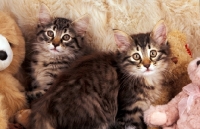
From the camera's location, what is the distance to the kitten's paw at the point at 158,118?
52.5 inches

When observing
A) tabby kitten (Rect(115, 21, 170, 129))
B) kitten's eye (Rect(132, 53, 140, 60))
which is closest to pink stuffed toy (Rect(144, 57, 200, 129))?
tabby kitten (Rect(115, 21, 170, 129))

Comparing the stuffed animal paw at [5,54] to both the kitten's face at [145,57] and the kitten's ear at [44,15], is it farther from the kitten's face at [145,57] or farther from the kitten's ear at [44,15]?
the kitten's face at [145,57]

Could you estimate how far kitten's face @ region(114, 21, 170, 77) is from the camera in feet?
4.76

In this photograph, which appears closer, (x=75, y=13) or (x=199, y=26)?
(x=199, y=26)

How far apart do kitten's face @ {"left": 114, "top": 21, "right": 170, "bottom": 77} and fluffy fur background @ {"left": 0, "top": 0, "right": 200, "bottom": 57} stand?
0.23m

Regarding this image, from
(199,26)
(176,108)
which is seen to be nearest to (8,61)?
(176,108)

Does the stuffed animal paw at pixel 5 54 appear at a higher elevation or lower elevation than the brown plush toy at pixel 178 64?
higher

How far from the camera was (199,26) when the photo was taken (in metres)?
1.70

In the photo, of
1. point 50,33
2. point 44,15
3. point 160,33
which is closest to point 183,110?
point 160,33

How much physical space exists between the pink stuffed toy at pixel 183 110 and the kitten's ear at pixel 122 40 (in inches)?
12.4

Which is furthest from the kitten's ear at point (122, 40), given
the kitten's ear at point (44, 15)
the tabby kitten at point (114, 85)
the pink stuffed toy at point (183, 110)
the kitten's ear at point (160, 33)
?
the kitten's ear at point (44, 15)

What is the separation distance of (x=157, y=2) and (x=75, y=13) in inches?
17.4

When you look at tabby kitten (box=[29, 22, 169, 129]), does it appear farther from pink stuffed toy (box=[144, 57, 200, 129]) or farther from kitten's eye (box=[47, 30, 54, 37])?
kitten's eye (box=[47, 30, 54, 37])

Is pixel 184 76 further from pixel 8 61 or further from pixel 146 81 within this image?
pixel 8 61
